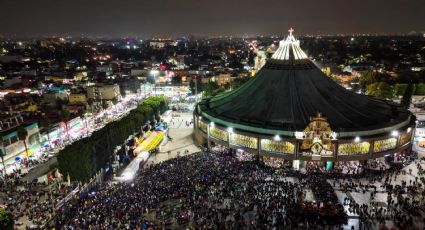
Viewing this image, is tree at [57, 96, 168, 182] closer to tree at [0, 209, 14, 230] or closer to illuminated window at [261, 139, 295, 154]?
tree at [0, 209, 14, 230]

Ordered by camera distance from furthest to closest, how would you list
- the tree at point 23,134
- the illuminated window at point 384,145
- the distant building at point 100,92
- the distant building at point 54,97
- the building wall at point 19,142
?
the distant building at point 100,92
the distant building at point 54,97
the tree at point 23,134
the building wall at point 19,142
the illuminated window at point 384,145

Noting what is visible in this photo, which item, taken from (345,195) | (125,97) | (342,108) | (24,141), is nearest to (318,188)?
(345,195)

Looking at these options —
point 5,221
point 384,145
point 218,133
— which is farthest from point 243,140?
point 5,221

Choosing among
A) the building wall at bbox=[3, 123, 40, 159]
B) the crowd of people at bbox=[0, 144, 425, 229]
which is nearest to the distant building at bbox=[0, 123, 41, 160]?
the building wall at bbox=[3, 123, 40, 159]

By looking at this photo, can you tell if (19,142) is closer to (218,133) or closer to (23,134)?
(23,134)

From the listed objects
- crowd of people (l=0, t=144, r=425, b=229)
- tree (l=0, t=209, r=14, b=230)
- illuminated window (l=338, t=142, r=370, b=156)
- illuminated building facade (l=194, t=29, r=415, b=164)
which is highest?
illuminated building facade (l=194, t=29, r=415, b=164)

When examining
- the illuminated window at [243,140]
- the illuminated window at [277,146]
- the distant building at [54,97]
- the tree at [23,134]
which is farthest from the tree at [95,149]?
the distant building at [54,97]

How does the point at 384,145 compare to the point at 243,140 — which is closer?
the point at 384,145

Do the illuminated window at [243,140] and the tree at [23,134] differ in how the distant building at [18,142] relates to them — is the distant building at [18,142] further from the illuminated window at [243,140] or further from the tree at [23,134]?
the illuminated window at [243,140]

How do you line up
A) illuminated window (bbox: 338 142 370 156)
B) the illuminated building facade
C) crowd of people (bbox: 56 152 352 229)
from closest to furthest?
crowd of people (bbox: 56 152 352 229), illuminated window (bbox: 338 142 370 156), the illuminated building facade

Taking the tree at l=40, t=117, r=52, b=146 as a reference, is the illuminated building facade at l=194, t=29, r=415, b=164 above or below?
above

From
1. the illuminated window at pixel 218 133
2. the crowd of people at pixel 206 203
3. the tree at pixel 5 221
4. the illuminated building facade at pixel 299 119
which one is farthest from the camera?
the illuminated window at pixel 218 133
